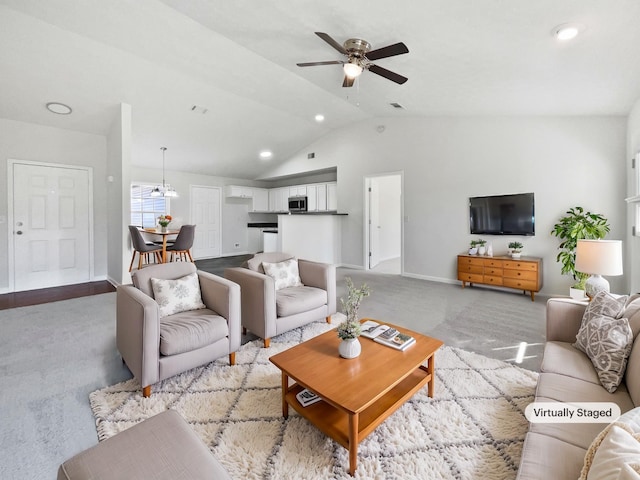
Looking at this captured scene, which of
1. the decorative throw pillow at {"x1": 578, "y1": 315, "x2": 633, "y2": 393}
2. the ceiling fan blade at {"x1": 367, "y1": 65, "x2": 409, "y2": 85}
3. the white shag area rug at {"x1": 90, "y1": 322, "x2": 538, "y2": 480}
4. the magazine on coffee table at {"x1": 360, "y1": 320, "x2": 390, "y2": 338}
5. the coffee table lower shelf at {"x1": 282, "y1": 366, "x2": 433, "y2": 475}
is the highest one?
the ceiling fan blade at {"x1": 367, "y1": 65, "x2": 409, "y2": 85}

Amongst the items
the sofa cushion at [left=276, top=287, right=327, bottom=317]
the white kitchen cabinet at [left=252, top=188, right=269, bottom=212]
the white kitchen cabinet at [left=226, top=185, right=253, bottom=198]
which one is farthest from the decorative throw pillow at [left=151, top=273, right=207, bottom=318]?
the white kitchen cabinet at [left=252, top=188, right=269, bottom=212]

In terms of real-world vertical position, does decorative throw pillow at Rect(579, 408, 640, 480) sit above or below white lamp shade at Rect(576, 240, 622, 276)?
below

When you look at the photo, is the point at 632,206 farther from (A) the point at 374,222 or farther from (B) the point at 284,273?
(B) the point at 284,273

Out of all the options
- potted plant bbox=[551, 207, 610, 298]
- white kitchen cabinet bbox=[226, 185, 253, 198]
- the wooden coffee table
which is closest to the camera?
the wooden coffee table

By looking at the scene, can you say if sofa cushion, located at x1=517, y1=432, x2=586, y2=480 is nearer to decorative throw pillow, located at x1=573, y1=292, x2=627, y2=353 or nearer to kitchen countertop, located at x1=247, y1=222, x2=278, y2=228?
decorative throw pillow, located at x1=573, y1=292, x2=627, y2=353

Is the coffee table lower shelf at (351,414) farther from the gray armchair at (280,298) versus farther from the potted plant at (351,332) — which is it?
the gray armchair at (280,298)

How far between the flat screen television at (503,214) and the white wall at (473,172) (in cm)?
10

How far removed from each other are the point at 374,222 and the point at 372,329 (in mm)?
4711

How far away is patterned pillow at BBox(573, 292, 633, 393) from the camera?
4.81ft

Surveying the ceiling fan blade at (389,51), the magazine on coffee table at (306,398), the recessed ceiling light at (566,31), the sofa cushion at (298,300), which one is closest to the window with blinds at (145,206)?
the sofa cushion at (298,300)

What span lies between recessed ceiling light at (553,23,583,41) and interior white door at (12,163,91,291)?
646 cm

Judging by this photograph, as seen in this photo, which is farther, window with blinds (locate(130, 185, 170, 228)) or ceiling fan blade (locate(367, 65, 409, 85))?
window with blinds (locate(130, 185, 170, 228))

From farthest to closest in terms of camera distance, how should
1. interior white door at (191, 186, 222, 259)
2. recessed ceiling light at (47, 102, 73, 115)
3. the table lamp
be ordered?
interior white door at (191, 186, 222, 259) < recessed ceiling light at (47, 102, 73, 115) < the table lamp

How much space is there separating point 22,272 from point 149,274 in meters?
3.90
